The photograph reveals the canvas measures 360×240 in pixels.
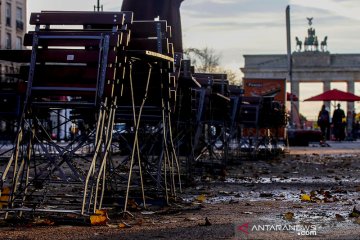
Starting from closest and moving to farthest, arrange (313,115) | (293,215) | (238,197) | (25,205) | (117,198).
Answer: (293,215)
(25,205)
(117,198)
(238,197)
(313,115)

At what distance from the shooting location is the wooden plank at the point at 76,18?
6.39 metres

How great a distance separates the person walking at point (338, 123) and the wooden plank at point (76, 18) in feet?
116

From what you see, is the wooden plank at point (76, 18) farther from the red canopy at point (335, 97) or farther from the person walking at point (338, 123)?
the red canopy at point (335, 97)

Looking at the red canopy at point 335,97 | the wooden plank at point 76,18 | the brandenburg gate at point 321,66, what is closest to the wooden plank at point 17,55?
the wooden plank at point 76,18

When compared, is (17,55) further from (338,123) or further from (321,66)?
(321,66)

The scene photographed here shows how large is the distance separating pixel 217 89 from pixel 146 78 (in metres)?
5.56

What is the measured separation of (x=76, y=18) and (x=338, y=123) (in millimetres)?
37261

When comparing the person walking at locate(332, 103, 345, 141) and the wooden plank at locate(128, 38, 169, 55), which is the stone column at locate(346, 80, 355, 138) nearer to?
the person walking at locate(332, 103, 345, 141)

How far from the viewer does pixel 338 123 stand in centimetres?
4288

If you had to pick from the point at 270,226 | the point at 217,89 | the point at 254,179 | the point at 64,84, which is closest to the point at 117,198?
the point at 64,84

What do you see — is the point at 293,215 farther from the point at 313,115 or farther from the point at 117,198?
the point at 313,115

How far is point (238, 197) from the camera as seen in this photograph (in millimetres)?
8211

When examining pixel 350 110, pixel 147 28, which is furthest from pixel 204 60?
pixel 147 28

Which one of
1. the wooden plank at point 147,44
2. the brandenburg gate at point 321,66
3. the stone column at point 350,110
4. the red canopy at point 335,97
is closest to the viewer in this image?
the wooden plank at point 147,44
